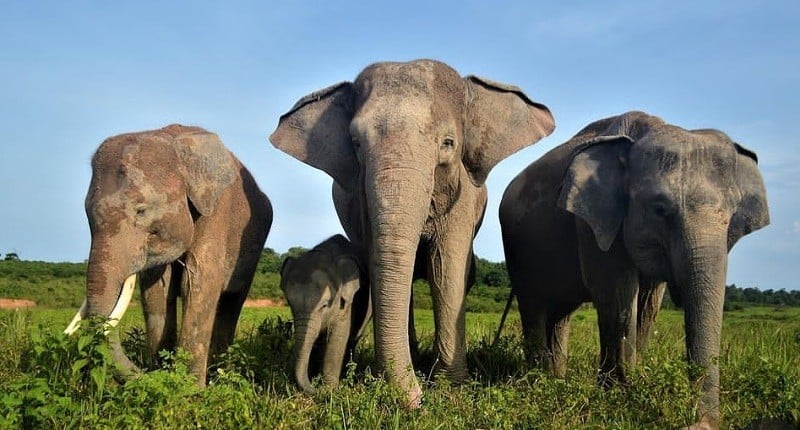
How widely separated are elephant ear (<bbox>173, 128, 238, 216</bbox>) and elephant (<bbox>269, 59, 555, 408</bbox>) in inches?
20.8

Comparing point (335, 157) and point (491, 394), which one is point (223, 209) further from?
Answer: point (491, 394)

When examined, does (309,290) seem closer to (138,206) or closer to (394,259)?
(394,259)

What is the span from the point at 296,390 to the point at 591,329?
24.6 ft

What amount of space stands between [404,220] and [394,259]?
0.96 ft

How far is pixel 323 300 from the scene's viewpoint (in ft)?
23.0

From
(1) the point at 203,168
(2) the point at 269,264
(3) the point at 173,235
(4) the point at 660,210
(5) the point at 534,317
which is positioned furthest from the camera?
(2) the point at 269,264

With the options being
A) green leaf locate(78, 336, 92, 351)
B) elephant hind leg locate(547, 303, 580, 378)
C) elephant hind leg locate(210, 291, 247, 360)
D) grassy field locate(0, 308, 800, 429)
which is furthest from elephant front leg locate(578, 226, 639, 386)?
green leaf locate(78, 336, 92, 351)

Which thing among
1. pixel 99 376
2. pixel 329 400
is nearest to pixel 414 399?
pixel 329 400

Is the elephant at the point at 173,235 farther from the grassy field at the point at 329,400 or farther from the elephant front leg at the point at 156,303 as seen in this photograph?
the grassy field at the point at 329,400

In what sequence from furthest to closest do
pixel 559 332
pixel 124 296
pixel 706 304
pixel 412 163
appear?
pixel 559 332, pixel 124 296, pixel 412 163, pixel 706 304

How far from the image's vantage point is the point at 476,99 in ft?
24.3

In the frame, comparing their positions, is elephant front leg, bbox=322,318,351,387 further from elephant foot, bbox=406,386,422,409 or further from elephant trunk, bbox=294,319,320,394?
elephant foot, bbox=406,386,422,409

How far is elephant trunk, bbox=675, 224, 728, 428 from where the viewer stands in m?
5.90

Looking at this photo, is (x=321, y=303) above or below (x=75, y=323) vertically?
above
